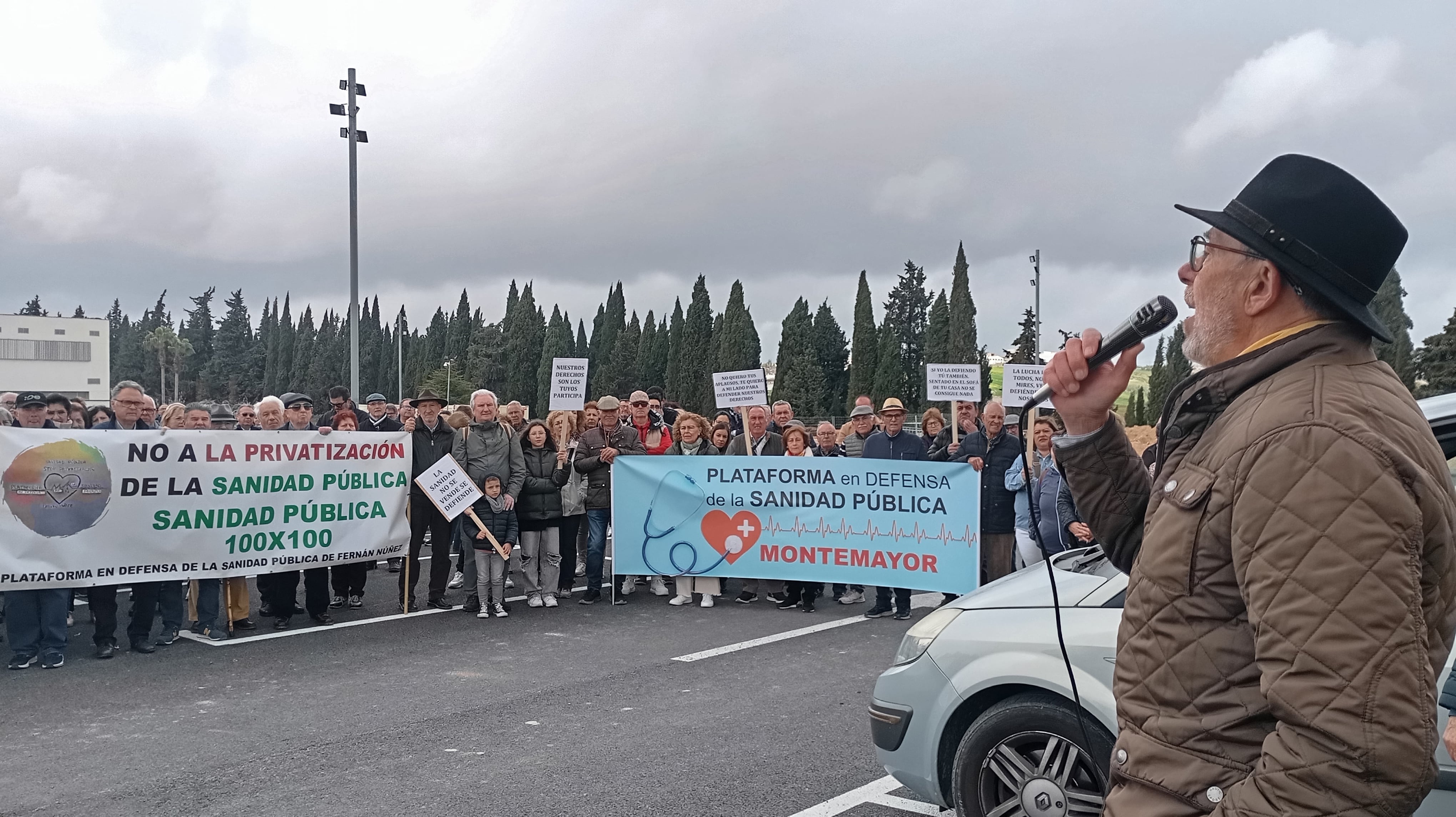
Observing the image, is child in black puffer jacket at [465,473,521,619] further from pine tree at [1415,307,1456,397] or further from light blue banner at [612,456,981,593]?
pine tree at [1415,307,1456,397]

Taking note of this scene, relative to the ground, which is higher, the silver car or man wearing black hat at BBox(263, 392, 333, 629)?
the silver car

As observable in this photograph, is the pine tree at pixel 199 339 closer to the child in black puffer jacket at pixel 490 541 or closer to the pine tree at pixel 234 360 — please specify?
the pine tree at pixel 234 360

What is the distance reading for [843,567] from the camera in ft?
34.2

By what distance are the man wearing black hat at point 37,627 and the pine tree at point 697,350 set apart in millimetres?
55771

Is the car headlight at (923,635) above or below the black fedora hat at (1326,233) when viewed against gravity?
below

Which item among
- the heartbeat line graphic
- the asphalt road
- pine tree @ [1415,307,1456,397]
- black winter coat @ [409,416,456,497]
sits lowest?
the asphalt road

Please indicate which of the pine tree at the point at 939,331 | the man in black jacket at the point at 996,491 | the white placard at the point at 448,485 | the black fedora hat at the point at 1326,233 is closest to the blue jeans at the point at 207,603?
the white placard at the point at 448,485

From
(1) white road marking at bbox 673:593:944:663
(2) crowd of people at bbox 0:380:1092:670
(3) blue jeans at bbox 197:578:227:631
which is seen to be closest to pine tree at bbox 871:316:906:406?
(2) crowd of people at bbox 0:380:1092:670

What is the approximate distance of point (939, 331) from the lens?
194ft

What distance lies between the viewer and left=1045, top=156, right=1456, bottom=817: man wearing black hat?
1417mm

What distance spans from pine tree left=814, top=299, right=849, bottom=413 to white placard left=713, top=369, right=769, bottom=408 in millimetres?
47064

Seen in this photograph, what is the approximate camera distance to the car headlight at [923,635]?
445 centimetres

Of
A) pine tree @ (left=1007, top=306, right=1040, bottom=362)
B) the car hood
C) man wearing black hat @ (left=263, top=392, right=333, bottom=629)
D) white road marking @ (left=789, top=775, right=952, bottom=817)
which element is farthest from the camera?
pine tree @ (left=1007, top=306, right=1040, bottom=362)

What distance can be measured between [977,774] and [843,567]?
20.5 feet
